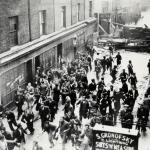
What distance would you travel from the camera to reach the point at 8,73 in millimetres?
17438

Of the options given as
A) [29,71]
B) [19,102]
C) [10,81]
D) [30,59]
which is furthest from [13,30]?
[19,102]

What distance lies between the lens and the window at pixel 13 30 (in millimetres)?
18125

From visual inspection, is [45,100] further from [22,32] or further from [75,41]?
[75,41]

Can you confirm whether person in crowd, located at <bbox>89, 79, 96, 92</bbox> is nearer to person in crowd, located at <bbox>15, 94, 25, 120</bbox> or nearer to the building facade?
person in crowd, located at <bbox>15, 94, 25, 120</bbox>

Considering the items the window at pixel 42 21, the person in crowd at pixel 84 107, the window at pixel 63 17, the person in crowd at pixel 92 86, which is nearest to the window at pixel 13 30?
the window at pixel 42 21

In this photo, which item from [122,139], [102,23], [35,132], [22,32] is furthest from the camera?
[102,23]

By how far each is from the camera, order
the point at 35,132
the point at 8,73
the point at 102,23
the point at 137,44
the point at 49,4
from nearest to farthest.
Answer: the point at 35,132 → the point at 8,73 → the point at 49,4 → the point at 137,44 → the point at 102,23

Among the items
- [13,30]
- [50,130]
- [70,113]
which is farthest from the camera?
[13,30]

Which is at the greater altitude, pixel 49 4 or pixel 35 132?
pixel 49 4

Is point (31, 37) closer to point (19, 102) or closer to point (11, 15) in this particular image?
point (11, 15)

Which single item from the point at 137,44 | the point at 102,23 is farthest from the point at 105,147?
the point at 102,23

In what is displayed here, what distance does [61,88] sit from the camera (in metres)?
18.6

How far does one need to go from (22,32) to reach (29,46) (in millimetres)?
1109

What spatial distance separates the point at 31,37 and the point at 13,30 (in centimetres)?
228
